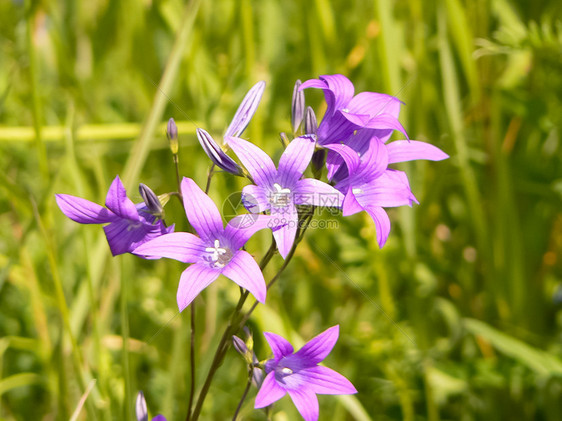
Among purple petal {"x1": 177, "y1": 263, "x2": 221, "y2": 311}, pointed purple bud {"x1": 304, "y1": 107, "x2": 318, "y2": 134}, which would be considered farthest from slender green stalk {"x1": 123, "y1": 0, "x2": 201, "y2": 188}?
purple petal {"x1": 177, "y1": 263, "x2": 221, "y2": 311}

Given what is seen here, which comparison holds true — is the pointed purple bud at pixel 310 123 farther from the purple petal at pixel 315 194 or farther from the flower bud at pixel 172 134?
the flower bud at pixel 172 134

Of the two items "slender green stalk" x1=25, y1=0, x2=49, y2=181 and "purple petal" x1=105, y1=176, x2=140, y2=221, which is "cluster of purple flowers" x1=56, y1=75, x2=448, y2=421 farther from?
"slender green stalk" x1=25, y1=0, x2=49, y2=181

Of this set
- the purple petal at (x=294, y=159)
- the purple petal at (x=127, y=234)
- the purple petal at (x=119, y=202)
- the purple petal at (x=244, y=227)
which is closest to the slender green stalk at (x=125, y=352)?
the purple petal at (x=127, y=234)

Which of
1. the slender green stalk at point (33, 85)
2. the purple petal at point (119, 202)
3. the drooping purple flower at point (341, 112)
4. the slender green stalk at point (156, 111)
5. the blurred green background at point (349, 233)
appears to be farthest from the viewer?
the blurred green background at point (349, 233)

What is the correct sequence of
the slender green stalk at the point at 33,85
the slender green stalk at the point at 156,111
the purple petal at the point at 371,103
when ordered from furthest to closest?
the slender green stalk at the point at 33,85
the slender green stalk at the point at 156,111
the purple petal at the point at 371,103

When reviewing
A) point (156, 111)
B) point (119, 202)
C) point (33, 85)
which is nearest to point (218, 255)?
point (119, 202)

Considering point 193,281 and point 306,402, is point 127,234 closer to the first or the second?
point 193,281

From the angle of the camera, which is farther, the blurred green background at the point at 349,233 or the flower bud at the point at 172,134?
the blurred green background at the point at 349,233
